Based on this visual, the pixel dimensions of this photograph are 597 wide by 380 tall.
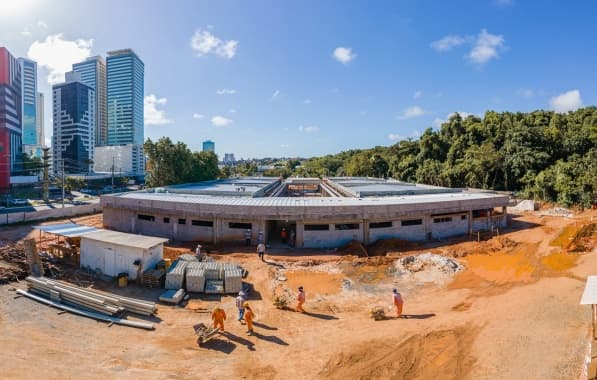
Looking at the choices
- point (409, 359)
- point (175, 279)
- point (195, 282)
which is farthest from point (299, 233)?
point (409, 359)

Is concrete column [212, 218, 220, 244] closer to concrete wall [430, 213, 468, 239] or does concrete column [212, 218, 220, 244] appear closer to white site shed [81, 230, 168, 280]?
white site shed [81, 230, 168, 280]

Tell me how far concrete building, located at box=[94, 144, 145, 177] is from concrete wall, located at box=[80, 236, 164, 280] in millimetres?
111414

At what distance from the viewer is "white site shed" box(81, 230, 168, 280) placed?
1595 cm

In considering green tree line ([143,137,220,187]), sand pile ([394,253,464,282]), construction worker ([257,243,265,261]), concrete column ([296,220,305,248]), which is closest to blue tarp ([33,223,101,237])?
construction worker ([257,243,265,261])

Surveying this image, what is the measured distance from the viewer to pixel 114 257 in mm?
16391

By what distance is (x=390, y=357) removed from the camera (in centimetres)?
998

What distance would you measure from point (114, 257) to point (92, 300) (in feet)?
12.6

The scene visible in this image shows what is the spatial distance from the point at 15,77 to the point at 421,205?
87.9 metres

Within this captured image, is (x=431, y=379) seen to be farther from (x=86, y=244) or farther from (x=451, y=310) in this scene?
(x=86, y=244)

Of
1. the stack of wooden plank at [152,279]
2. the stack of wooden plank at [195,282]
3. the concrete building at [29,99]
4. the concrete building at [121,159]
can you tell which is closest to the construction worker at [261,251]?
the stack of wooden plank at [195,282]

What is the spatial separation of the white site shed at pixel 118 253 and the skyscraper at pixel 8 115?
57.9 meters

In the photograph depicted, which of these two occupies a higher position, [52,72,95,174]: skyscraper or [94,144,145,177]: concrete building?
[52,72,95,174]: skyscraper

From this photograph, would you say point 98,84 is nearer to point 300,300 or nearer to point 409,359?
point 300,300

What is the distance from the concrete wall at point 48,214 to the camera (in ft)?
100
